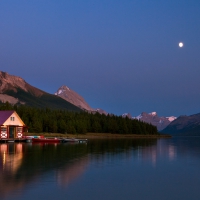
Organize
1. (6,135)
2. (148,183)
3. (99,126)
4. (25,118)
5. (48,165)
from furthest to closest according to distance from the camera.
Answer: (99,126)
(25,118)
(6,135)
(48,165)
(148,183)

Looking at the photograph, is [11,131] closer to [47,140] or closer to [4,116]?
[4,116]

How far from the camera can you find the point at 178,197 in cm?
2417

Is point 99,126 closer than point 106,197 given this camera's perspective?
No

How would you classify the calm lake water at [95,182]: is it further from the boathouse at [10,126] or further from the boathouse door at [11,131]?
the boathouse door at [11,131]

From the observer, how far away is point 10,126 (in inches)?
4291

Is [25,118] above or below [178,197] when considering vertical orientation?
above

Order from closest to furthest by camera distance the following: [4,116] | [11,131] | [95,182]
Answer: [95,182]
[4,116]
[11,131]

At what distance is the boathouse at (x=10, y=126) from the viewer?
106 metres

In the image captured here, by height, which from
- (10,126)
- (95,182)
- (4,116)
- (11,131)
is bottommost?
(95,182)

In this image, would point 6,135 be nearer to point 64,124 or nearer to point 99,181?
point 64,124

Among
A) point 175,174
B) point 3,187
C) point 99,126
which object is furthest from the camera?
point 99,126

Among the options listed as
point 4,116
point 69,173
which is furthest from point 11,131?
point 69,173

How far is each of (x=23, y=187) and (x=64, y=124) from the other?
14000 cm

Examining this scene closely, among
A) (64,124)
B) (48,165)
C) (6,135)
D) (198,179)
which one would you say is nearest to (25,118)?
(64,124)
